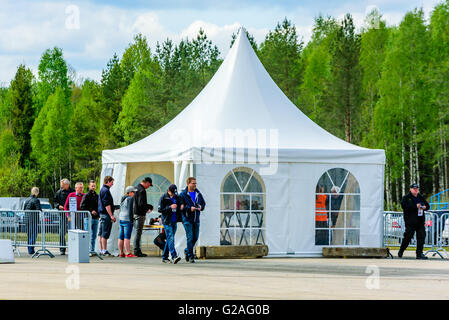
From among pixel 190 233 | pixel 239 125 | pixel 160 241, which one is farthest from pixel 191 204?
pixel 239 125

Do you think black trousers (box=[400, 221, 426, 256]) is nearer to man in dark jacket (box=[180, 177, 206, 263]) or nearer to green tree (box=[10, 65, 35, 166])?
man in dark jacket (box=[180, 177, 206, 263])

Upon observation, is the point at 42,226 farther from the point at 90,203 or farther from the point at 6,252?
the point at 6,252

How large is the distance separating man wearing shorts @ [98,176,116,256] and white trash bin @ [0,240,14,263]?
2575 millimetres

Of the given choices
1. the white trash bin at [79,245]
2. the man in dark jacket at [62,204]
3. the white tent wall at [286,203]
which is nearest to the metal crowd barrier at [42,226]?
the man in dark jacket at [62,204]

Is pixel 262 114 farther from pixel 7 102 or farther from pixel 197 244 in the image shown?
pixel 7 102

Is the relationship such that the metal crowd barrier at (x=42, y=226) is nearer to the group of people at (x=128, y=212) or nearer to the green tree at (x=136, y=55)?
the group of people at (x=128, y=212)

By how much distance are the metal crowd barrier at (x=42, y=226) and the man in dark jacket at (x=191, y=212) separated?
2.44m

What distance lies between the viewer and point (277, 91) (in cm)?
2222

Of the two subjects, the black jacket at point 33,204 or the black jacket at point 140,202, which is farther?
the black jacket at point 33,204

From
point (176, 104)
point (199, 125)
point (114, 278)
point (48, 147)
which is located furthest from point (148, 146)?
point (48, 147)

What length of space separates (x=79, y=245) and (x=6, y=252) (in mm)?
1665

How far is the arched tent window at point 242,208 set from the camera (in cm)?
1944

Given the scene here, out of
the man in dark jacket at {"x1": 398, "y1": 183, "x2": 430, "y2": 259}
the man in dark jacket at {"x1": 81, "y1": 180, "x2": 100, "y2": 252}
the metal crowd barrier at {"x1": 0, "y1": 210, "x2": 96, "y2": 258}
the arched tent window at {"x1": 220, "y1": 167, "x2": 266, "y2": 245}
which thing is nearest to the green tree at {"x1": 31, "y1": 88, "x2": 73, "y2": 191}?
the metal crowd barrier at {"x1": 0, "y1": 210, "x2": 96, "y2": 258}
